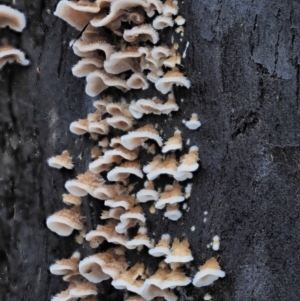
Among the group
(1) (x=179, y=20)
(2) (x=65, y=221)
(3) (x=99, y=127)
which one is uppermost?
(1) (x=179, y=20)

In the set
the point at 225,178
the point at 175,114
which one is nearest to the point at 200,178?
the point at 225,178

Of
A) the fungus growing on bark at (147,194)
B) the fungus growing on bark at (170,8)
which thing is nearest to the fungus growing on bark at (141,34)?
the fungus growing on bark at (170,8)

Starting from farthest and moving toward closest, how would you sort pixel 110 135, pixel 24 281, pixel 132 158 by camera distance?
pixel 24 281 < pixel 110 135 < pixel 132 158

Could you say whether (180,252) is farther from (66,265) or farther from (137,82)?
(137,82)

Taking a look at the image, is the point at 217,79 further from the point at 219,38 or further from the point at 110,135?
the point at 110,135

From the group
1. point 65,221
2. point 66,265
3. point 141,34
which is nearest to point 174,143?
A: point 141,34

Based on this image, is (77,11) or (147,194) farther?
(77,11)

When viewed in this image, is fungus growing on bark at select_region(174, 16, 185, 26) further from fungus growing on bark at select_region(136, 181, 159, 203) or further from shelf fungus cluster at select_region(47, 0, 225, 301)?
fungus growing on bark at select_region(136, 181, 159, 203)
